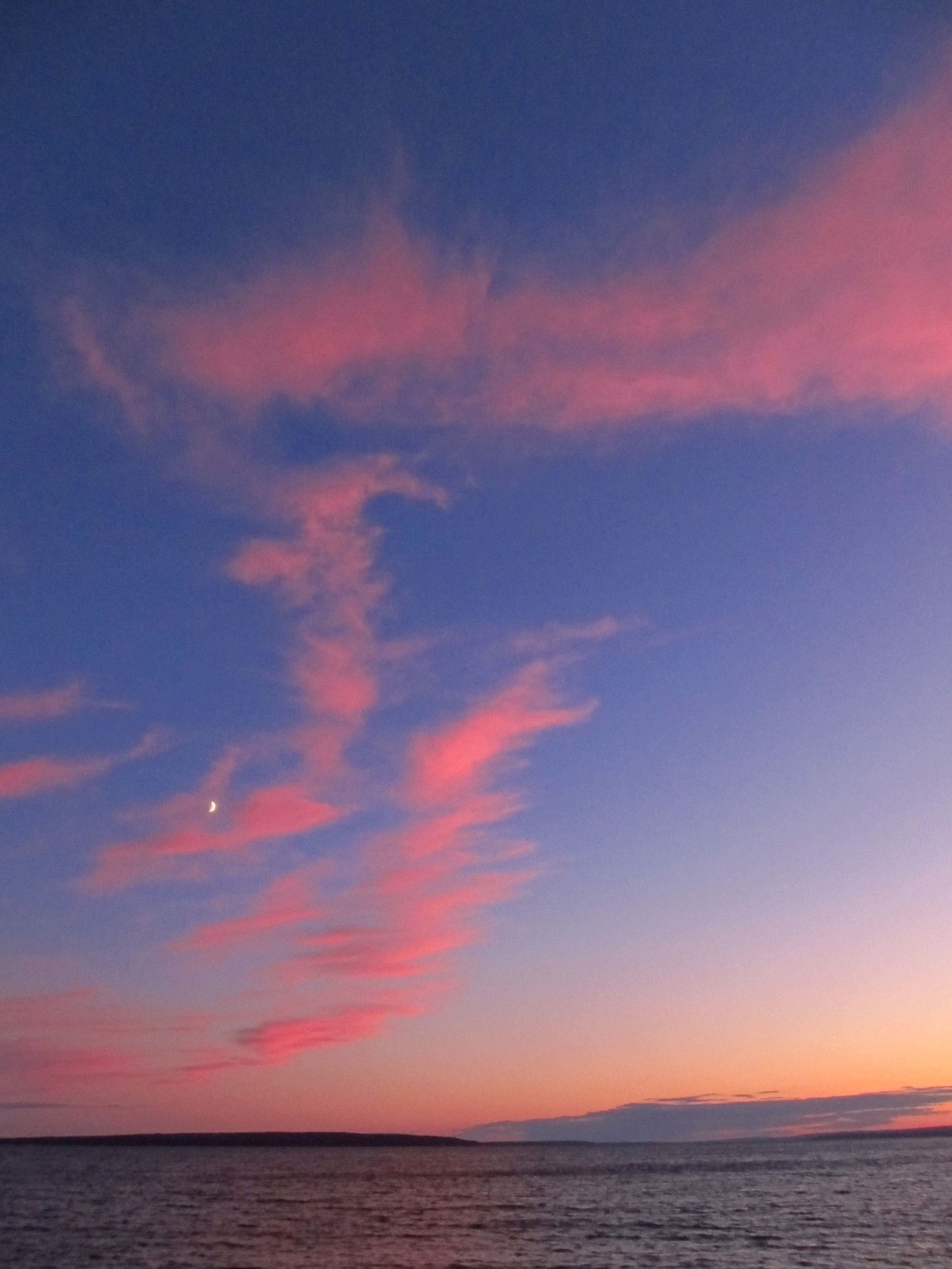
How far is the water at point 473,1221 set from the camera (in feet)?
166

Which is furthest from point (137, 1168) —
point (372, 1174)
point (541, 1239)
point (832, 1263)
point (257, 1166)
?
point (832, 1263)

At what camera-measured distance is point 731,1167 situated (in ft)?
495

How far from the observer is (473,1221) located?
225 ft

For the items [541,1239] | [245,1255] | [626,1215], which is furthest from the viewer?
[626,1215]

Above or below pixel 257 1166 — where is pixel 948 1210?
→ below

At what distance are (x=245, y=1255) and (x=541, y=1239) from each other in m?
17.2

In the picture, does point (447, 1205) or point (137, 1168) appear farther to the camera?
point (137, 1168)

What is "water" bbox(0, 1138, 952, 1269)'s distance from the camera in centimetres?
5066

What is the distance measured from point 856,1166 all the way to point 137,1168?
99.7 meters

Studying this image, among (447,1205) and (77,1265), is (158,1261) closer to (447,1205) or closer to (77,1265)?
(77,1265)

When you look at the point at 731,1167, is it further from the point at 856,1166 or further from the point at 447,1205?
the point at 447,1205

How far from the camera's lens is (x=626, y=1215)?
72.9m

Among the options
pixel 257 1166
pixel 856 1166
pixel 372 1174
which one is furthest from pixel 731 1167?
pixel 257 1166

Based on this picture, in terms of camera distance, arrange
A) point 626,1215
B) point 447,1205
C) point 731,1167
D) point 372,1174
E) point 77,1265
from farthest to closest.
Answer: point 731,1167, point 372,1174, point 447,1205, point 626,1215, point 77,1265
